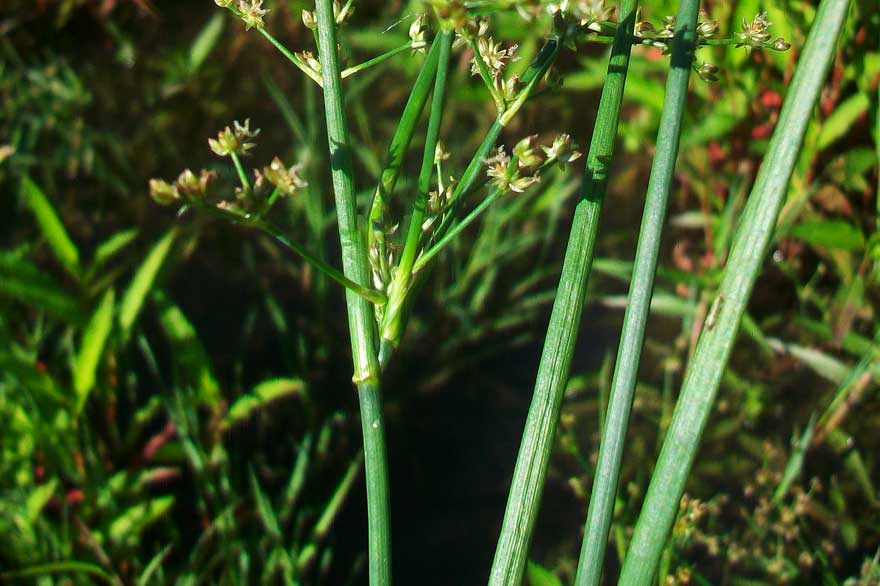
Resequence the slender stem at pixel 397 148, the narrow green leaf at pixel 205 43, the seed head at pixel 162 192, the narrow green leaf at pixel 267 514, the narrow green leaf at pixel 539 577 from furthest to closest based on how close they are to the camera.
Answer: the narrow green leaf at pixel 205 43, the narrow green leaf at pixel 267 514, the narrow green leaf at pixel 539 577, the slender stem at pixel 397 148, the seed head at pixel 162 192

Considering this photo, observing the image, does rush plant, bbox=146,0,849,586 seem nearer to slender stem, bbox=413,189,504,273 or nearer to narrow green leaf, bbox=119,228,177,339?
slender stem, bbox=413,189,504,273

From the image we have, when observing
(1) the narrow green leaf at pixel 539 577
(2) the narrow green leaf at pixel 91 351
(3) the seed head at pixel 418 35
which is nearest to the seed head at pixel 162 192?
(3) the seed head at pixel 418 35

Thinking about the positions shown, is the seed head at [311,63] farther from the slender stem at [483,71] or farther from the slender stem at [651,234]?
Answer: the slender stem at [651,234]

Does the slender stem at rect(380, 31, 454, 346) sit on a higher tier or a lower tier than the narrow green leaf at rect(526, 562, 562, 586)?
higher

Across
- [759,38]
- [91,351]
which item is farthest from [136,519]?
[759,38]

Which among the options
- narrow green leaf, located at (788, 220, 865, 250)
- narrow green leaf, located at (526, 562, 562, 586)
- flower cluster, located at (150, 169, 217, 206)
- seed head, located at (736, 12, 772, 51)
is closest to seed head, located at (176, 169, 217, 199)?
flower cluster, located at (150, 169, 217, 206)

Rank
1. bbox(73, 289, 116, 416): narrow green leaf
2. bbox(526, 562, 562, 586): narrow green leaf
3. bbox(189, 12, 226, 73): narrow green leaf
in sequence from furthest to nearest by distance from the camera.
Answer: bbox(189, 12, 226, 73): narrow green leaf, bbox(73, 289, 116, 416): narrow green leaf, bbox(526, 562, 562, 586): narrow green leaf

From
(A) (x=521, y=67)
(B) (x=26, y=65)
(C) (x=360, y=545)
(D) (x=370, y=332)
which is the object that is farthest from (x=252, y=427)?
(B) (x=26, y=65)
